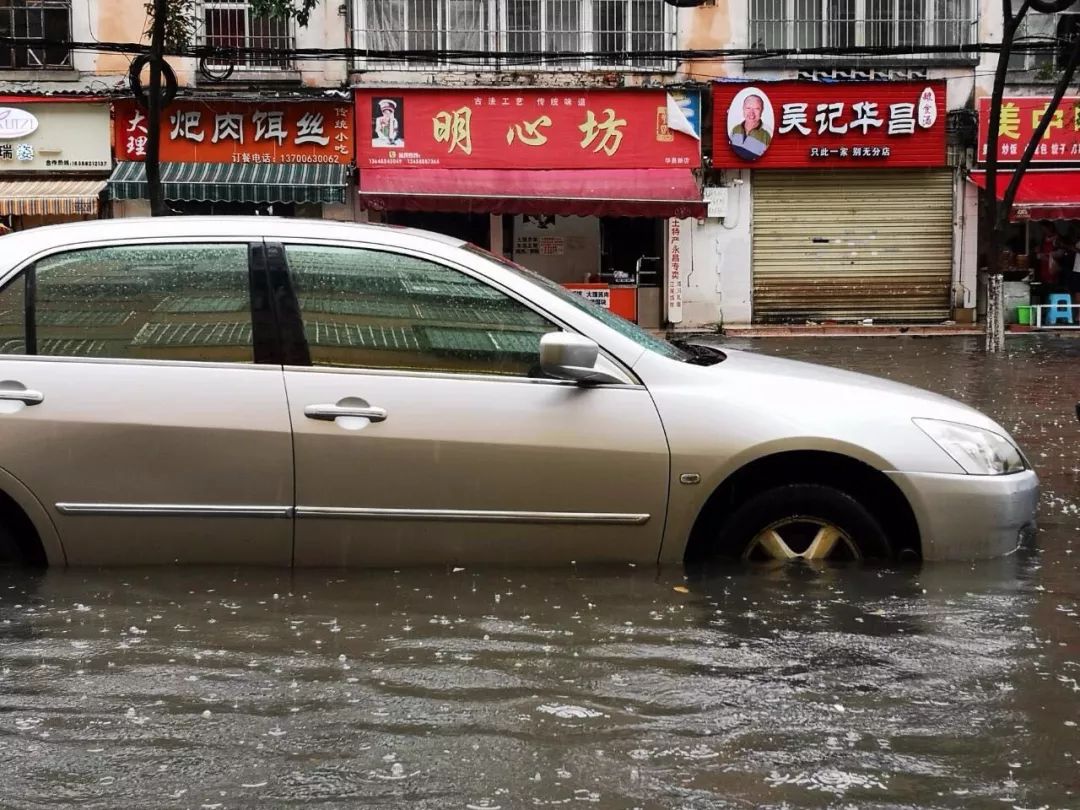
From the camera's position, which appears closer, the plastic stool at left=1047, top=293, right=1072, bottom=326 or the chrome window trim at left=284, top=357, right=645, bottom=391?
the chrome window trim at left=284, top=357, right=645, bottom=391

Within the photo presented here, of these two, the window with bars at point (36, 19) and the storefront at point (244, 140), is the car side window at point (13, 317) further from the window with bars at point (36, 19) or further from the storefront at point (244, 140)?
the window with bars at point (36, 19)

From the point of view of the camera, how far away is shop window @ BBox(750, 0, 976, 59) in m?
21.2

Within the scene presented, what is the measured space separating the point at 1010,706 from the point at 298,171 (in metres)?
18.3

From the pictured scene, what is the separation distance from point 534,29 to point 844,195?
5.67m

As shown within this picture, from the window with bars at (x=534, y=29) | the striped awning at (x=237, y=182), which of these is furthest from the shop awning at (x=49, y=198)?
the window with bars at (x=534, y=29)

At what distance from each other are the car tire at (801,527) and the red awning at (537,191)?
15.8 meters

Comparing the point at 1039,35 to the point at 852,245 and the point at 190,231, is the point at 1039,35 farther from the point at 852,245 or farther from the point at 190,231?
the point at 190,231

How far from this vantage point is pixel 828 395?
4.80m

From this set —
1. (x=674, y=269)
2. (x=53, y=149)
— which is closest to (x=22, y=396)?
(x=674, y=269)

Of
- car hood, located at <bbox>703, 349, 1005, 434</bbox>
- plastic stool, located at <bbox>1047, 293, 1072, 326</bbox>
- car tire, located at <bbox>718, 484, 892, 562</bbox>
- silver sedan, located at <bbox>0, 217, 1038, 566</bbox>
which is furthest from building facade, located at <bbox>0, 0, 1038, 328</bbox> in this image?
car tire, located at <bbox>718, 484, 892, 562</bbox>

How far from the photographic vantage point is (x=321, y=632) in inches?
171

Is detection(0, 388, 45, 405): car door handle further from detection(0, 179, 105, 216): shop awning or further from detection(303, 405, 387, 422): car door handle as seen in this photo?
detection(0, 179, 105, 216): shop awning

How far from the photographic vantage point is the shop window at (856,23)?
2120 cm

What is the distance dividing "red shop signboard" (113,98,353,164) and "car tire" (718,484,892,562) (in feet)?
56.0
